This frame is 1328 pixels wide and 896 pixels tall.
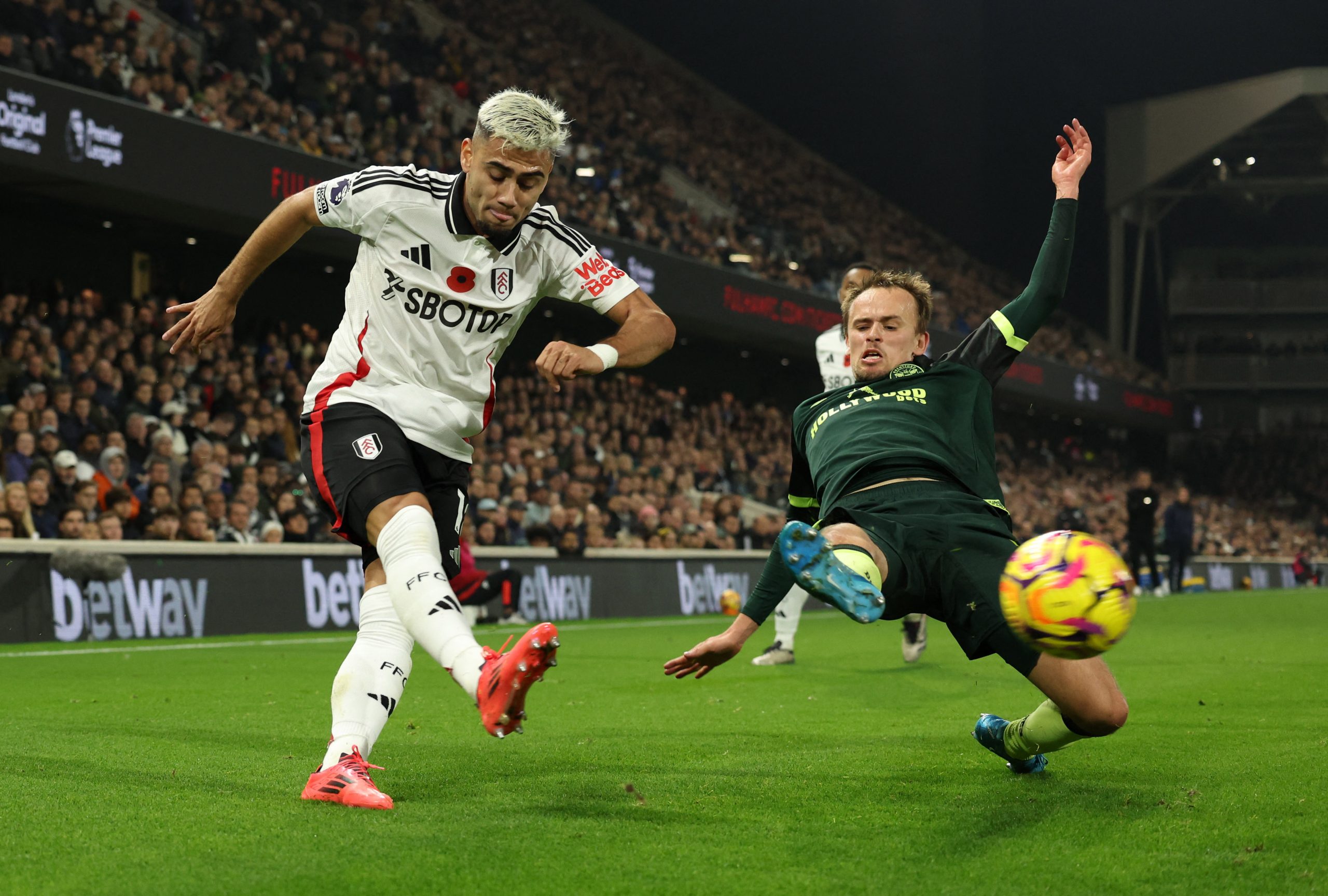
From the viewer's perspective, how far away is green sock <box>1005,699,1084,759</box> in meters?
4.37

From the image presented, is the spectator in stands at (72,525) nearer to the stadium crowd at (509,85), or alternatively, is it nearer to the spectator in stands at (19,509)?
the spectator in stands at (19,509)

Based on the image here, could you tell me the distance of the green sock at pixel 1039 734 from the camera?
4.37m

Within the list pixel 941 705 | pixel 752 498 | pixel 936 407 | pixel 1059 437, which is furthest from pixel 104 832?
pixel 1059 437

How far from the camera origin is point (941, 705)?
7.01 metres

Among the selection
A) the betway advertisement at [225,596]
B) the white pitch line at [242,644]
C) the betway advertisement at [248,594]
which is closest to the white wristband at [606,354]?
the white pitch line at [242,644]

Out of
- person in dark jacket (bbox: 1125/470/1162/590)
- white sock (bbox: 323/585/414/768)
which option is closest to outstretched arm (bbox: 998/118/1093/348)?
white sock (bbox: 323/585/414/768)

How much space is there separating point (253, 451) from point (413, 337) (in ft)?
39.3

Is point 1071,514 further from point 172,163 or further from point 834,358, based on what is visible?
point 834,358

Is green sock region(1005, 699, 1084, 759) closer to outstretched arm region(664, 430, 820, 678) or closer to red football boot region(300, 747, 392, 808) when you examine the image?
outstretched arm region(664, 430, 820, 678)

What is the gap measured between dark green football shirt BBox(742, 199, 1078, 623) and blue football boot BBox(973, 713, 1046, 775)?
764 millimetres

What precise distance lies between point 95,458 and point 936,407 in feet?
36.1

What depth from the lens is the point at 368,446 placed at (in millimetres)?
4066

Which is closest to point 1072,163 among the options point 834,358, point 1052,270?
point 1052,270

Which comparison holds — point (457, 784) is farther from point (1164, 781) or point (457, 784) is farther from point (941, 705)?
point (941, 705)
